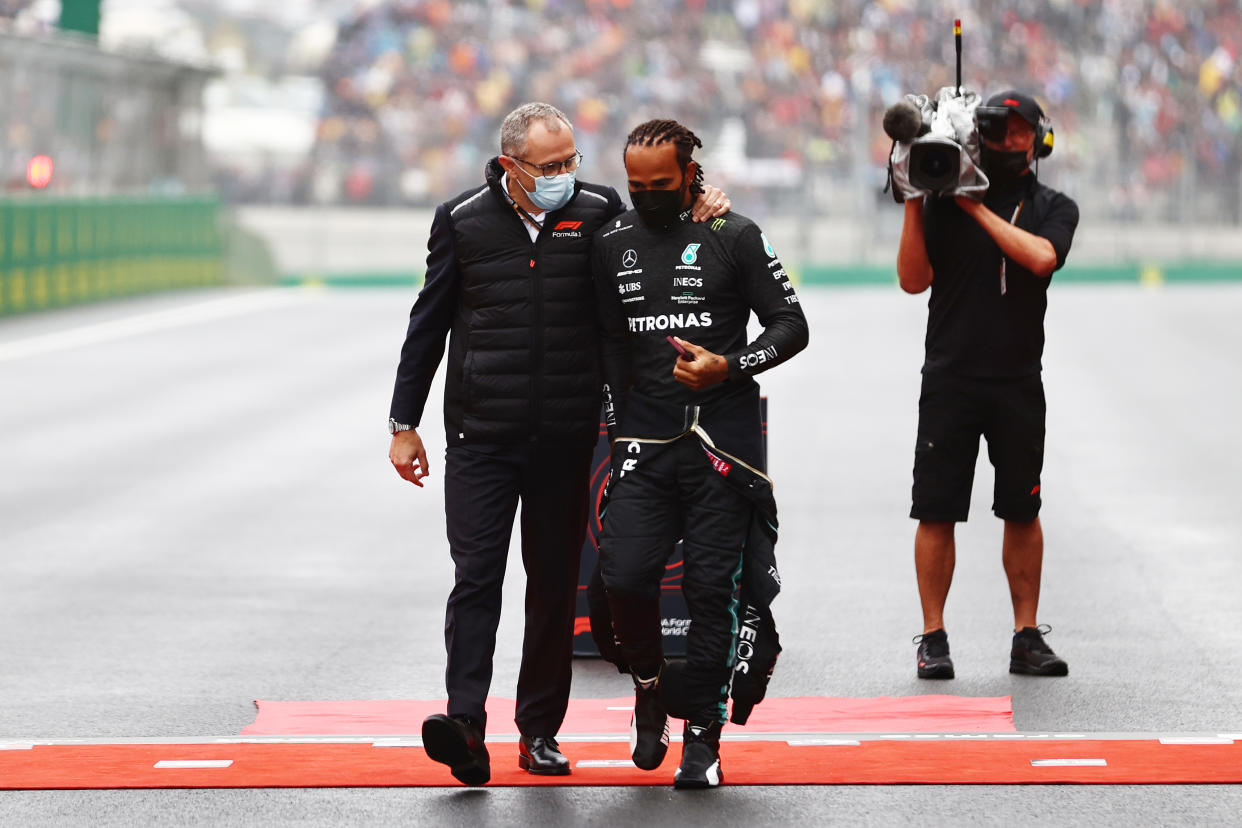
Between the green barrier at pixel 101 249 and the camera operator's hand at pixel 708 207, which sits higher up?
the camera operator's hand at pixel 708 207

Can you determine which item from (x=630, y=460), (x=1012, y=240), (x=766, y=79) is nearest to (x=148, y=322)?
(x=766, y=79)

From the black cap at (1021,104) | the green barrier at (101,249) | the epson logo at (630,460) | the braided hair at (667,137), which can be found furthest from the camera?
the green barrier at (101,249)

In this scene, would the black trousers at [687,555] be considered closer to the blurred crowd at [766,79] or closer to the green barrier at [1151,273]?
the green barrier at [1151,273]

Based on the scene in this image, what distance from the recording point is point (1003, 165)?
243 inches

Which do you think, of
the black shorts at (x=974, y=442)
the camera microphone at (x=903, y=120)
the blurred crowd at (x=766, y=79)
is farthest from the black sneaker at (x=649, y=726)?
the blurred crowd at (x=766, y=79)

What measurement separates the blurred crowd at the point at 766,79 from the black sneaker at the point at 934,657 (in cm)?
2551

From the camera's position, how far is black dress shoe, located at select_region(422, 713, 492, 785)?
4.74m

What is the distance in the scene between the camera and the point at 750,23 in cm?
3622

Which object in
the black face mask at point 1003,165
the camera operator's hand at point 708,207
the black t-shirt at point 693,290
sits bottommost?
the black t-shirt at point 693,290

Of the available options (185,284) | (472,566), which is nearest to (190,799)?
(472,566)

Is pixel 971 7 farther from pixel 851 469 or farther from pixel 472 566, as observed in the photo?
pixel 472 566

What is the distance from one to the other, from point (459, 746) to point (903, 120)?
2.29 metres

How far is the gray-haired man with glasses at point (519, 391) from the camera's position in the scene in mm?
4957

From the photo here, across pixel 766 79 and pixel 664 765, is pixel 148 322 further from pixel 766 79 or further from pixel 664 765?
pixel 664 765
